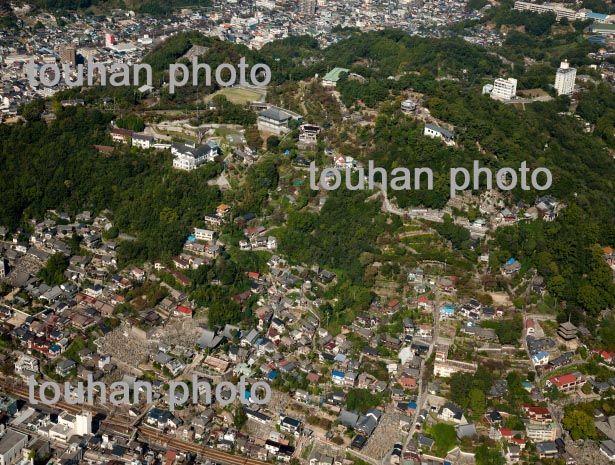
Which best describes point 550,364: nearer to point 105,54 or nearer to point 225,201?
point 225,201

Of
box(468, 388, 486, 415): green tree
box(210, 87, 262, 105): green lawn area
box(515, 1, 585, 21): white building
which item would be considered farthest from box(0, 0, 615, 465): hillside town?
box(515, 1, 585, 21): white building

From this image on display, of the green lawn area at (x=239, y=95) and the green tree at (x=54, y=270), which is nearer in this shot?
the green tree at (x=54, y=270)

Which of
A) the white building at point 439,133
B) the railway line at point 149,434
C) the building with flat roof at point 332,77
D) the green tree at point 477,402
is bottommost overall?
the railway line at point 149,434

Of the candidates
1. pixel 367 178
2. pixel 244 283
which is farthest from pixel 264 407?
pixel 367 178

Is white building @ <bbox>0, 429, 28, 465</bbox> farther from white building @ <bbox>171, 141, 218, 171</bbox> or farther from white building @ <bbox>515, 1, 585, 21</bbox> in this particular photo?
white building @ <bbox>515, 1, 585, 21</bbox>

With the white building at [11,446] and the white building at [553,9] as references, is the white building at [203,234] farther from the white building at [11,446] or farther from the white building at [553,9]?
the white building at [553,9]

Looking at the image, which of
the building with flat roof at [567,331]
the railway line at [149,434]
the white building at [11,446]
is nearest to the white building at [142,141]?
the railway line at [149,434]
